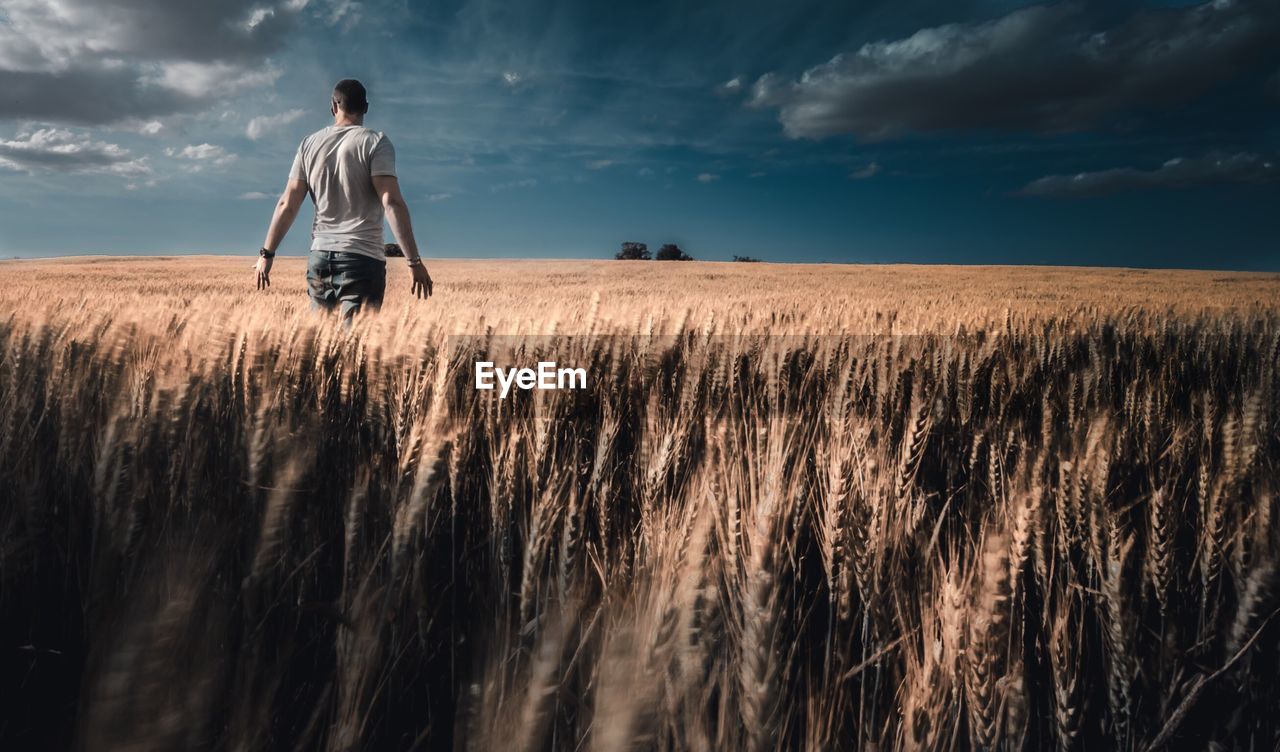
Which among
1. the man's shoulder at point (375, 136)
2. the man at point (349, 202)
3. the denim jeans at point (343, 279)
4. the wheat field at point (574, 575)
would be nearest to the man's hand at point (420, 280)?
the man at point (349, 202)

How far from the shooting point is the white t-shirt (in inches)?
139

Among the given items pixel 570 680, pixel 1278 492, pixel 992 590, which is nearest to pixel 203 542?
pixel 570 680

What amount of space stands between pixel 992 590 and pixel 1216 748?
426 mm

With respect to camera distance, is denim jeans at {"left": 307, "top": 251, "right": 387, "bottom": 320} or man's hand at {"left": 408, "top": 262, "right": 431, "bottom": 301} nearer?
denim jeans at {"left": 307, "top": 251, "right": 387, "bottom": 320}

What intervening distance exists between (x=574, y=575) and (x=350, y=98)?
353cm

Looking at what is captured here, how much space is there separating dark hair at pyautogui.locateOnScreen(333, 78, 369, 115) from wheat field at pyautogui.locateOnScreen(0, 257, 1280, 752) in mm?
2170

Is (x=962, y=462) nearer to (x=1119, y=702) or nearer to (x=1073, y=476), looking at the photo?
(x=1073, y=476)

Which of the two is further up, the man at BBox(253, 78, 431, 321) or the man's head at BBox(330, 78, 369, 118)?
the man's head at BBox(330, 78, 369, 118)

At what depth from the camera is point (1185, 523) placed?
1446mm

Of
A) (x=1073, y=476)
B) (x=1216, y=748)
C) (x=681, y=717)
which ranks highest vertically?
(x=1073, y=476)

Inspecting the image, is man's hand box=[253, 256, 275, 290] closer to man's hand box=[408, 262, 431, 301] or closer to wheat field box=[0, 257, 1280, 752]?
man's hand box=[408, 262, 431, 301]

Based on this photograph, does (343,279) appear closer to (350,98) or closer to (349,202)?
(349,202)

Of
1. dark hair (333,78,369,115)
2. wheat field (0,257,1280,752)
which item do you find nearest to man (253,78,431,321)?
dark hair (333,78,369,115)

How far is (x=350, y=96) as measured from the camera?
3.66 meters
